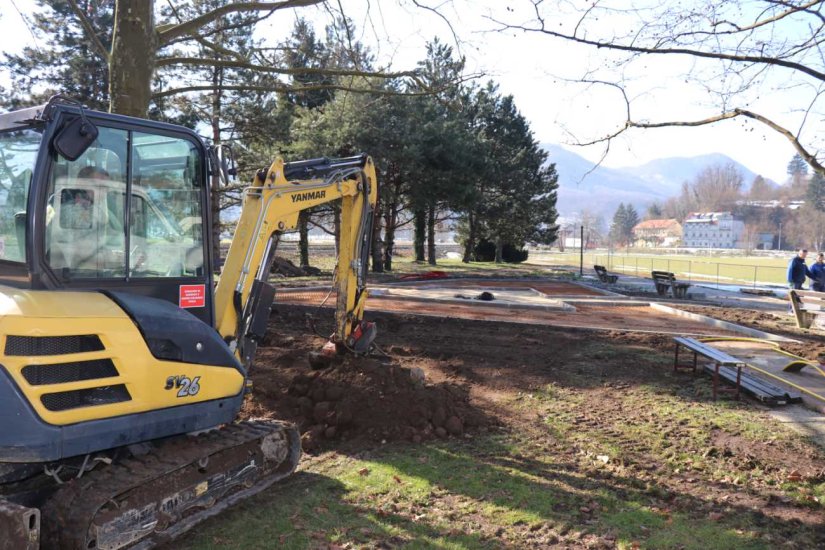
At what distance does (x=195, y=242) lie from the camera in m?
4.51

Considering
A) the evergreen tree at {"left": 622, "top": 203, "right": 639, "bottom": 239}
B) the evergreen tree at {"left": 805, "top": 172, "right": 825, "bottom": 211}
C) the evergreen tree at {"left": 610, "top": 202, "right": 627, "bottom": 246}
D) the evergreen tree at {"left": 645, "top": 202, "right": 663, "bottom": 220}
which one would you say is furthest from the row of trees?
the evergreen tree at {"left": 645, "top": 202, "right": 663, "bottom": 220}

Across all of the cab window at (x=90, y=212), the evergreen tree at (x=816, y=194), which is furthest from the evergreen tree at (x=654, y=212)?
the cab window at (x=90, y=212)

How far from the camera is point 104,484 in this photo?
360cm

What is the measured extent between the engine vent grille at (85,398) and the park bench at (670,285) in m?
19.5

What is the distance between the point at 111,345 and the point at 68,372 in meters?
0.27

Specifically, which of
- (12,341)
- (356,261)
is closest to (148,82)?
(356,261)

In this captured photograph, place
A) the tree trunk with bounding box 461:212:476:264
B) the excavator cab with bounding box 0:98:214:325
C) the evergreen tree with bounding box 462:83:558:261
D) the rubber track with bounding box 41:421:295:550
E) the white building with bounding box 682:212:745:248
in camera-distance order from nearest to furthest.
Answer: the rubber track with bounding box 41:421:295:550 < the excavator cab with bounding box 0:98:214:325 < the evergreen tree with bounding box 462:83:558:261 < the tree trunk with bounding box 461:212:476:264 < the white building with bounding box 682:212:745:248

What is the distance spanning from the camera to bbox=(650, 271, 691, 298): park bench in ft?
66.7

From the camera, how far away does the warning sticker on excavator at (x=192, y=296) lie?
4430mm

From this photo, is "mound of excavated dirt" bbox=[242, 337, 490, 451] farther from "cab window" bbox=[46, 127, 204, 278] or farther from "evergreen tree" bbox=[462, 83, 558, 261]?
"evergreen tree" bbox=[462, 83, 558, 261]

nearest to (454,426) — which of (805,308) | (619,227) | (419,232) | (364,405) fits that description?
(364,405)

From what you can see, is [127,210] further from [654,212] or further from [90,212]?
[654,212]

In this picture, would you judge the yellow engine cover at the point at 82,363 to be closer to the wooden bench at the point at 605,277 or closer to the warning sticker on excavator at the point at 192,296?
the warning sticker on excavator at the point at 192,296

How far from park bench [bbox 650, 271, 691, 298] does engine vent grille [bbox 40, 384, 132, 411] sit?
19.5 metres
